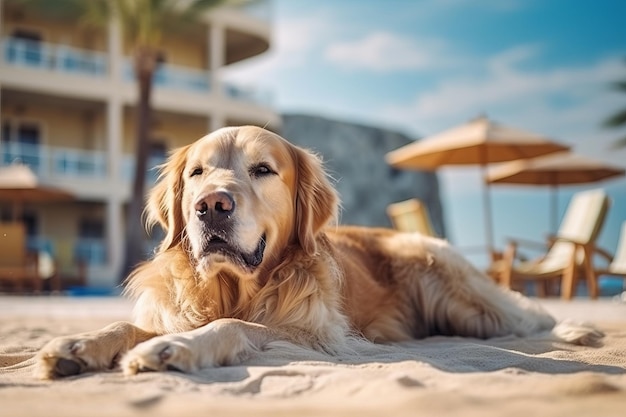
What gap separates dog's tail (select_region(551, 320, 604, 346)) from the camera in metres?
4.06

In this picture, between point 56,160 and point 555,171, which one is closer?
point 555,171

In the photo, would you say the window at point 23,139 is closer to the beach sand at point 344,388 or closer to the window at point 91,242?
the window at point 91,242

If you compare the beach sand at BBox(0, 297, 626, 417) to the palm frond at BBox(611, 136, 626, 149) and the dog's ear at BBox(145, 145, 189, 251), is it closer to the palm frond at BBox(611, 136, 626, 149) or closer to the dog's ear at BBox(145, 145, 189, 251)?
the dog's ear at BBox(145, 145, 189, 251)

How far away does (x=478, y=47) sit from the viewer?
40188 millimetres

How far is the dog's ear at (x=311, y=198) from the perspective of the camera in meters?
3.58

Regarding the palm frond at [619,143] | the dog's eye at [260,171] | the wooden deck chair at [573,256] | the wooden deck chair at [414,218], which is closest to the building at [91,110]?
the palm frond at [619,143]

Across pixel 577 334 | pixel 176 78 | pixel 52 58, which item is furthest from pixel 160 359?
pixel 176 78

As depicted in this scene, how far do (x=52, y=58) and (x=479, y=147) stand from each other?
1530cm

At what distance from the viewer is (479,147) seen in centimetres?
1168

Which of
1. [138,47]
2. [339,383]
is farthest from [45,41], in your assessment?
[339,383]

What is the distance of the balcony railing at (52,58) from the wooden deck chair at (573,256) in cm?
1637

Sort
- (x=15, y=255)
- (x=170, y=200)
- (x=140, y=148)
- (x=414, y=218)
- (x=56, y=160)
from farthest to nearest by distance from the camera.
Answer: (x=56, y=160) → (x=140, y=148) → (x=15, y=255) → (x=414, y=218) → (x=170, y=200)

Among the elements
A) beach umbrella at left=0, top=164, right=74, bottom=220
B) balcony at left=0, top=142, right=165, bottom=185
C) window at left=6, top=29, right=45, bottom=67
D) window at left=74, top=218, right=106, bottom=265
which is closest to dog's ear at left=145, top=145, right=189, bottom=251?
beach umbrella at left=0, top=164, right=74, bottom=220

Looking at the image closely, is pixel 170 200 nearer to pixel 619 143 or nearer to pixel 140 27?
pixel 140 27
